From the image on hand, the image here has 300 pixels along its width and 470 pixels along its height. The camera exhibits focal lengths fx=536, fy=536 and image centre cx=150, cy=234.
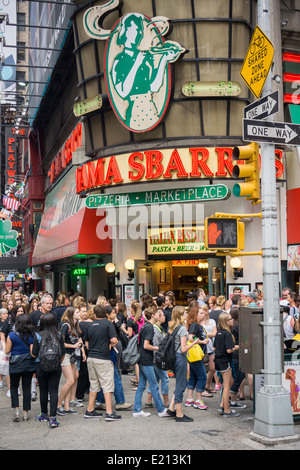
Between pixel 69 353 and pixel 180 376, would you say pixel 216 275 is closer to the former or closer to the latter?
pixel 69 353

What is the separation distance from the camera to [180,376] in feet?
29.5

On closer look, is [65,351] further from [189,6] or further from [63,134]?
[63,134]

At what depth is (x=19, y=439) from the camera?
8.16m

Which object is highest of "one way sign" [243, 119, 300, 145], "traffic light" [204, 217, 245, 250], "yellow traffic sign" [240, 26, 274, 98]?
"yellow traffic sign" [240, 26, 274, 98]

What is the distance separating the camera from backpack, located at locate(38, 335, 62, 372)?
8.70 meters

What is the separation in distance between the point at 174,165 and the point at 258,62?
808 centimetres

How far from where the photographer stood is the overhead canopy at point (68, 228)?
19391mm

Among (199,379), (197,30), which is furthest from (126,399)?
(197,30)

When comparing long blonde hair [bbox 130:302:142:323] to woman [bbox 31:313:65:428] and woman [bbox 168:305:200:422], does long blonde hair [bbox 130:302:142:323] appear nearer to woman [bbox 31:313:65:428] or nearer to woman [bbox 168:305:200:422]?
woman [bbox 168:305:200:422]

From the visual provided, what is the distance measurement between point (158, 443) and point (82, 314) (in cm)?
337

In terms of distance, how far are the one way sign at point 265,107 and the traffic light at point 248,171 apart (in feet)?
1.58

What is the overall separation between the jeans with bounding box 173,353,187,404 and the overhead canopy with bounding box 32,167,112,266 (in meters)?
10.4

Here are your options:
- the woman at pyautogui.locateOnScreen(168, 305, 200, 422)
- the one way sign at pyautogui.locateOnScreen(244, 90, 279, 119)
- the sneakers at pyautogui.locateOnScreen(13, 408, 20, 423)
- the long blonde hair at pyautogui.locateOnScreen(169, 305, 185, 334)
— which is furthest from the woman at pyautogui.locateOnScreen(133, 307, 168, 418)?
the one way sign at pyautogui.locateOnScreen(244, 90, 279, 119)

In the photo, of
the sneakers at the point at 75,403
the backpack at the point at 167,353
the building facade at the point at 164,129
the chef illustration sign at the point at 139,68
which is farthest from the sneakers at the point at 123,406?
the chef illustration sign at the point at 139,68
